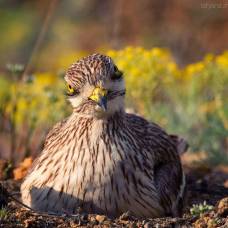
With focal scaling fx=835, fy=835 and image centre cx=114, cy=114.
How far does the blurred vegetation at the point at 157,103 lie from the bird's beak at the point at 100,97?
7.08 feet

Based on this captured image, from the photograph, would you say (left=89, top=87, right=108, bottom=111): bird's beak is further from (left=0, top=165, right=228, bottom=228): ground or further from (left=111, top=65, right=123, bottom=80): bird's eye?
(left=0, top=165, right=228, bottom=228): ground

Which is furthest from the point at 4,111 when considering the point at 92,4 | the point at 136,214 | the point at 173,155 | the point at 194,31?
the point at 92,4

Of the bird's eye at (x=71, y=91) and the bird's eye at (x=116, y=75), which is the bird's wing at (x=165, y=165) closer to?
the bird's eye at (x=116, y=75)

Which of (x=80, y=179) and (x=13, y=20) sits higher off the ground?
(x=13, y=20)

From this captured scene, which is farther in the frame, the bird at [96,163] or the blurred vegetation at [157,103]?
the blurred vegetation at [157,103]

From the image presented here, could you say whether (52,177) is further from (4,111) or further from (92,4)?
(92,4)

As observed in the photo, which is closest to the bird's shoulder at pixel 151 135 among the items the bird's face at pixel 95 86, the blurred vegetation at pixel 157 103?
the bird's face at pixel 95 86

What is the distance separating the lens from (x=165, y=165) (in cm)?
759

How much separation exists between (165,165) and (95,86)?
131 cm

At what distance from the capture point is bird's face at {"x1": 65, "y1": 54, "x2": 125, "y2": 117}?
666cm

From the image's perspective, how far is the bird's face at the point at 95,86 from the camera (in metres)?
6.66

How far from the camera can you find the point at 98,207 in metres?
6.74

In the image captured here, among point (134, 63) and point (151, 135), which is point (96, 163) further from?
point (134, 63)

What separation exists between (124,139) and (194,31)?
409 inches
